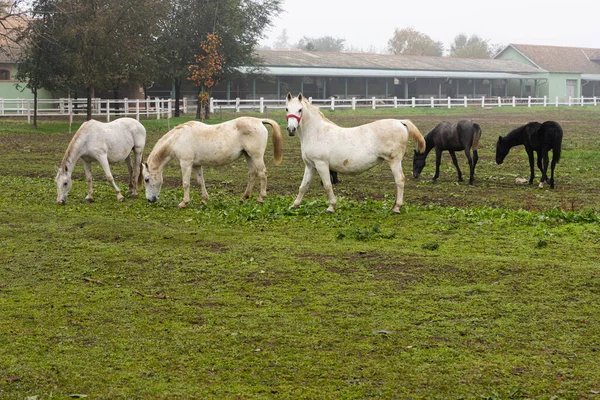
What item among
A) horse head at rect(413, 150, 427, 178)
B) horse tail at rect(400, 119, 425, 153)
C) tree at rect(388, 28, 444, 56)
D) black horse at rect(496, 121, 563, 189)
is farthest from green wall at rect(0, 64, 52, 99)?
tree at rect(388, 28, 444, 56)

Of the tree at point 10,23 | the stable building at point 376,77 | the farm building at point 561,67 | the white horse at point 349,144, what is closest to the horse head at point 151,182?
the white horse at point 349,144

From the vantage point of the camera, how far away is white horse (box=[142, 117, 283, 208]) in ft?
42.2

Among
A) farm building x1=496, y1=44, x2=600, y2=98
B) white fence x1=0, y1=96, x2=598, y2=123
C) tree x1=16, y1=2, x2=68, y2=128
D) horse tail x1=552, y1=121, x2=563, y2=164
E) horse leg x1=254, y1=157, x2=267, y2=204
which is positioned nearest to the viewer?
horse leg x1=254, y1=157, x2=267, y2=204

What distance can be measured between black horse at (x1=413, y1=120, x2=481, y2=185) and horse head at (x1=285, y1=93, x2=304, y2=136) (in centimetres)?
512

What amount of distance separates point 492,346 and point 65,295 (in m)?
4.15

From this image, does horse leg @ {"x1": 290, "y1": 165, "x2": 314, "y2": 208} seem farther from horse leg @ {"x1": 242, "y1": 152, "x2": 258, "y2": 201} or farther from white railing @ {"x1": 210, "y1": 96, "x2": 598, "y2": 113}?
white railing @ {"x1": 210, "y1": 96, "x2": 598, "y2": 113}

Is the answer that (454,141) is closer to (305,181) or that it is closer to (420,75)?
(305,181)

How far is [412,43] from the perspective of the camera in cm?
11388

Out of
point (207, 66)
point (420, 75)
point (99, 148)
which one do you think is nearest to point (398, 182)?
point (99, 148)

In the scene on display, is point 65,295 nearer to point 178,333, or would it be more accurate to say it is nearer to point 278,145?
point 178,333

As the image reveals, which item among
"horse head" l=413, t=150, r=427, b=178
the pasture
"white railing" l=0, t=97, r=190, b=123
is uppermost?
"white railing" l=0, t=97, r=190, b=123

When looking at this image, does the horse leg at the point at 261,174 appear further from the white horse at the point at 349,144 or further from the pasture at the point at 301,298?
the white horse at the point at 349,144

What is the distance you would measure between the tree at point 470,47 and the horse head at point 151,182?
4166 inches

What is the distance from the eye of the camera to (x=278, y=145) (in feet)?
41.9
